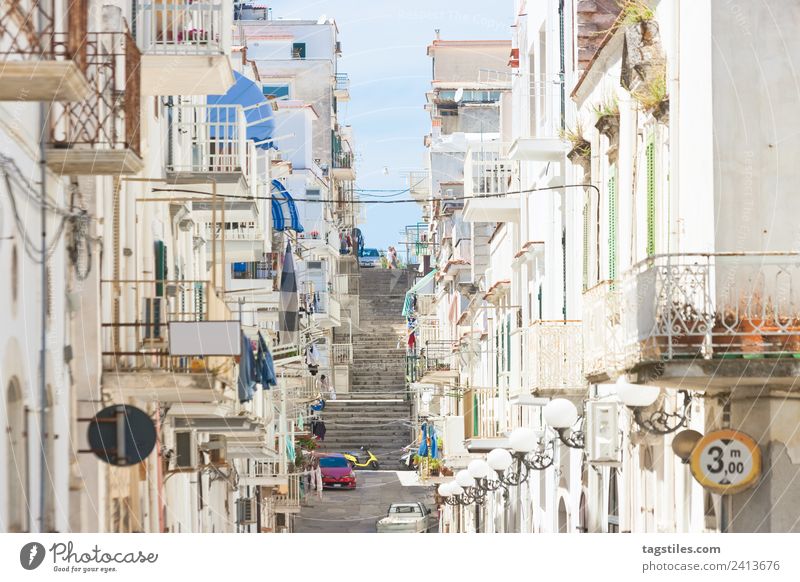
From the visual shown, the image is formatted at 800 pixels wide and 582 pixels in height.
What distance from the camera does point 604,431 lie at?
17.0 metres

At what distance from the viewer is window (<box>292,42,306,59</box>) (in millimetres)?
34812

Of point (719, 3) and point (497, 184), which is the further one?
point (497, 184)

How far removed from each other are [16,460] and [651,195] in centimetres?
557

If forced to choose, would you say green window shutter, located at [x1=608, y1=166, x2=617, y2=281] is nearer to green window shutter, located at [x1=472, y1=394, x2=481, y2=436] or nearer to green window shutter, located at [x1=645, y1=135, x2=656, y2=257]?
green window shutter, located at [x1=645, y1=135, x2=656, y2=257]

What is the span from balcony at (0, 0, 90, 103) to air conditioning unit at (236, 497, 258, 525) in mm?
17497

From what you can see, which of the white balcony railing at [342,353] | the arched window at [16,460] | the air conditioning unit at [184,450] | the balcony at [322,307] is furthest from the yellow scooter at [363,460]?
the arched window at [16,460]

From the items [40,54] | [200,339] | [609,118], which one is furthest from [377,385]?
[40,54]

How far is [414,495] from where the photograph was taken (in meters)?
37.5

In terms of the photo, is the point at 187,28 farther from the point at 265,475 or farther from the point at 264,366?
the point at 265,475

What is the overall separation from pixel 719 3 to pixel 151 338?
5.26 metres

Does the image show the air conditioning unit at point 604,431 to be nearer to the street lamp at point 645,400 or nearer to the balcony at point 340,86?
the street lamp at point 645,400

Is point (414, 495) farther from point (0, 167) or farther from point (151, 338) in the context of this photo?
point (0, 167)
